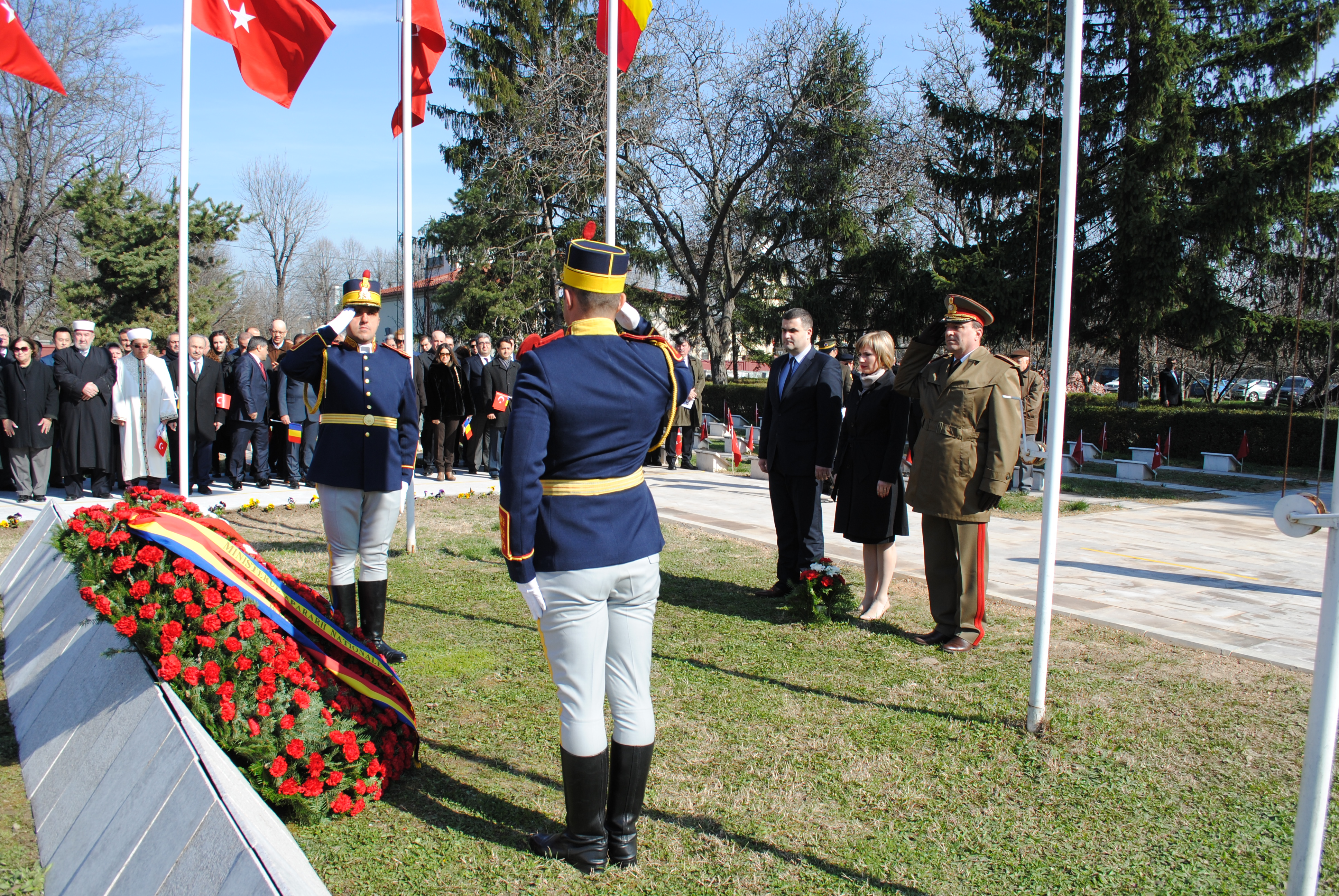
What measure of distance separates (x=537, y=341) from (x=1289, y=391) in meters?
23.7

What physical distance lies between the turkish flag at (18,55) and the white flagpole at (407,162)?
8.41 ft

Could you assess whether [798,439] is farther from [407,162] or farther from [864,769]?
[407,162]

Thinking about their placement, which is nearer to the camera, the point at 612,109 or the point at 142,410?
the point at 612,109

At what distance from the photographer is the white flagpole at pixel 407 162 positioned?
770cm

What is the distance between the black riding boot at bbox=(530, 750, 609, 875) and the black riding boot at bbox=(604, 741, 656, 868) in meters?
0.03

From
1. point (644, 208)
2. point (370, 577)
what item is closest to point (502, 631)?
point (370, 577)

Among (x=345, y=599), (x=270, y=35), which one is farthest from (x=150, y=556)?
(x=270, y=35)

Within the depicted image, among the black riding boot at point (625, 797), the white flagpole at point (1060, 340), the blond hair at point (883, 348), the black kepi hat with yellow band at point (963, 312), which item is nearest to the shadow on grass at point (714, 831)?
the black riding boot at point (625, 797)

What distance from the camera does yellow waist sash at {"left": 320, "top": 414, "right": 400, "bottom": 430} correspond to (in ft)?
16.6

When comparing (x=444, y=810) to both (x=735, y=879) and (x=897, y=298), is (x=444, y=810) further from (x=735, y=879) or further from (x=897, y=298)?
(x=897, y=298)

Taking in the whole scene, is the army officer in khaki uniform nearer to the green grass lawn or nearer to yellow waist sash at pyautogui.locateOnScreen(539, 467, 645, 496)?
the green grass lawn

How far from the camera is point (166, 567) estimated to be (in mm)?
3424

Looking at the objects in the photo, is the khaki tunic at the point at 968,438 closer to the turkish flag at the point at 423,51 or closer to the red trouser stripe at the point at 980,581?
the red trouser stripe at the point at 980,581

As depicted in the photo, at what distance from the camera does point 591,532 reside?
2.95 meters
